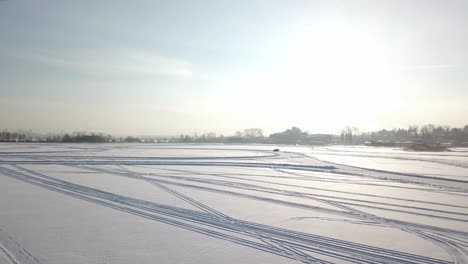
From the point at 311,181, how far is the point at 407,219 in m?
8.29

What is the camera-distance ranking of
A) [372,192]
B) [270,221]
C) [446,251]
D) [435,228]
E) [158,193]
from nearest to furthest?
[446,251] → [435,228] → [270,221] → [158,193] → [372,192]

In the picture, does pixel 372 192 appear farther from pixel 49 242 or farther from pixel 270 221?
pixel 49 242

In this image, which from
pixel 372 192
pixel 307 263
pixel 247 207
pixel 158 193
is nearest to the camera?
pixel 307 263

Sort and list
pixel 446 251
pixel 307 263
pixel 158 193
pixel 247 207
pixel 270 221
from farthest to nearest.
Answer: pixel 158 193
pixel 247 207
pixel 270 221
pixel 446 251
pixel 307 263

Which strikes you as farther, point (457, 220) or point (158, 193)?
point (158, 193)

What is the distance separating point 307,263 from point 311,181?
39.6 feet

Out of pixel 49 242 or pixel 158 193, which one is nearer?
pixel 49 242

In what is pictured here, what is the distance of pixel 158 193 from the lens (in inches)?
513

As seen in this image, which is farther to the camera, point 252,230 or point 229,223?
point 229,223

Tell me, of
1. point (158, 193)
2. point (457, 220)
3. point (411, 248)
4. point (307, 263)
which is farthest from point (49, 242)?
Answer: point (457, 220)

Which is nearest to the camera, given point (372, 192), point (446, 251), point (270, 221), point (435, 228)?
point (446, 251)

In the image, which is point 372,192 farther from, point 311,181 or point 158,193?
point 158,193

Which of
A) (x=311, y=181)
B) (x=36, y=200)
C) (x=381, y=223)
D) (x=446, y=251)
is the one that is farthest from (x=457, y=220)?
(x=36, y=200)

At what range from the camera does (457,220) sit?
9078 mm
